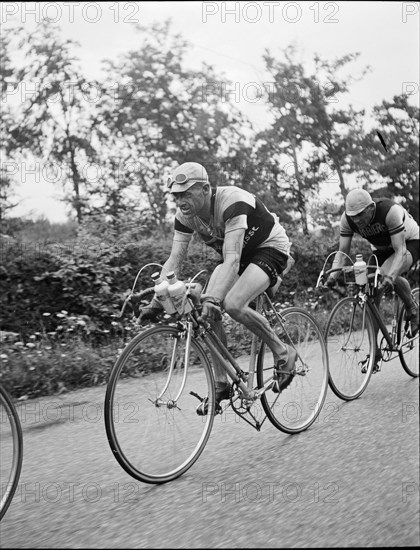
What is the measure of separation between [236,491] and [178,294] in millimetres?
1136

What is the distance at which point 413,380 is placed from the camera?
6953 mm

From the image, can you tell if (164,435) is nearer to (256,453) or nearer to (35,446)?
(256,453)

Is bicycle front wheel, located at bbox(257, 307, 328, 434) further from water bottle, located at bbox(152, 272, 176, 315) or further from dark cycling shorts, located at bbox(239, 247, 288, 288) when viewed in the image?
water bottle, located at bbox(152, 272, 176, 315)

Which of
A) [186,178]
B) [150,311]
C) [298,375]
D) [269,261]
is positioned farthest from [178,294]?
[298,375]

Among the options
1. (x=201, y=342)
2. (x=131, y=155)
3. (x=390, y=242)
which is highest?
(x=131, y=155)

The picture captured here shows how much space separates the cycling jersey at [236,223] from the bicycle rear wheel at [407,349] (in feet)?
8.51

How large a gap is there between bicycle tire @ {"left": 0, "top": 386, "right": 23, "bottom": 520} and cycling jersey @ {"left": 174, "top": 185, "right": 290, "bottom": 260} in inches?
65.5

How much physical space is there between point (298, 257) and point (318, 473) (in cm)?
874

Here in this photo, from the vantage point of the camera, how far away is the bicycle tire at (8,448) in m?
3.26

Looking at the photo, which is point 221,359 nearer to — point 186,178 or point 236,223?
point 236,223

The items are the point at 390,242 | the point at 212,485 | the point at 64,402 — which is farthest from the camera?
the point at 390,242

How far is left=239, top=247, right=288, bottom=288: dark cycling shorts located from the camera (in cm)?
461

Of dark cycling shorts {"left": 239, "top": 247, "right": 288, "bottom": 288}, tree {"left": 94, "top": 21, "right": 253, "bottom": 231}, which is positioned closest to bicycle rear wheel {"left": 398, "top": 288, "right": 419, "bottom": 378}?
dark cycling shorts {"left": 239, "top": 247, "right": 288, "bottom": 288}

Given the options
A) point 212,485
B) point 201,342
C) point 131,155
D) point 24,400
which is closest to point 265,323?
point 201,342
